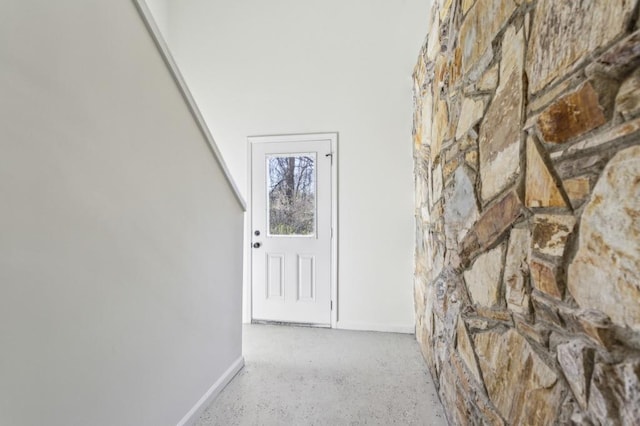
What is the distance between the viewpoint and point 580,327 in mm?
683

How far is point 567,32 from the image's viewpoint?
2.35 feet

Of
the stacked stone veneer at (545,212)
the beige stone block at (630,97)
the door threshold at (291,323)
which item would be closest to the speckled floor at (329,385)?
the door threshold at (291,323)

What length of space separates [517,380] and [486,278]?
0.37m

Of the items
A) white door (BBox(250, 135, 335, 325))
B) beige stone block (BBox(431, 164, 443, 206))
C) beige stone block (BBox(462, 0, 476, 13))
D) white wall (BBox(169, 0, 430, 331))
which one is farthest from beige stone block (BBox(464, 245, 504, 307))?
white door (BBox(250, 135, 335, 325))

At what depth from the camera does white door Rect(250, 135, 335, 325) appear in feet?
11.0

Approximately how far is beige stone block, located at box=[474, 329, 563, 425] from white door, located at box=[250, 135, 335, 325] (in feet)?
7.25

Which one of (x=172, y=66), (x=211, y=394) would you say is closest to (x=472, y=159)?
(x=172, y=66)

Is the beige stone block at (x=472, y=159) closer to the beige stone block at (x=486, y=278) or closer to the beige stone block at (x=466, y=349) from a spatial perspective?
the beige stone block at (x=486, y=278)

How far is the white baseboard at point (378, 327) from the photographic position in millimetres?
3172

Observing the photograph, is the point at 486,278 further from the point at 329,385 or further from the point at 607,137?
the point at 329,385

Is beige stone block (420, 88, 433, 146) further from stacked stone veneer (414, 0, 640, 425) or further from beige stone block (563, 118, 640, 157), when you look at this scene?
beige stone block (563, 118, 640, 157)

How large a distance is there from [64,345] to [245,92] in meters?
3.04

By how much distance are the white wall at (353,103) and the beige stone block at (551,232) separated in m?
2.36

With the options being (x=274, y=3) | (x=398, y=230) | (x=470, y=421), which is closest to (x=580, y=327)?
(x=470, y=421)
